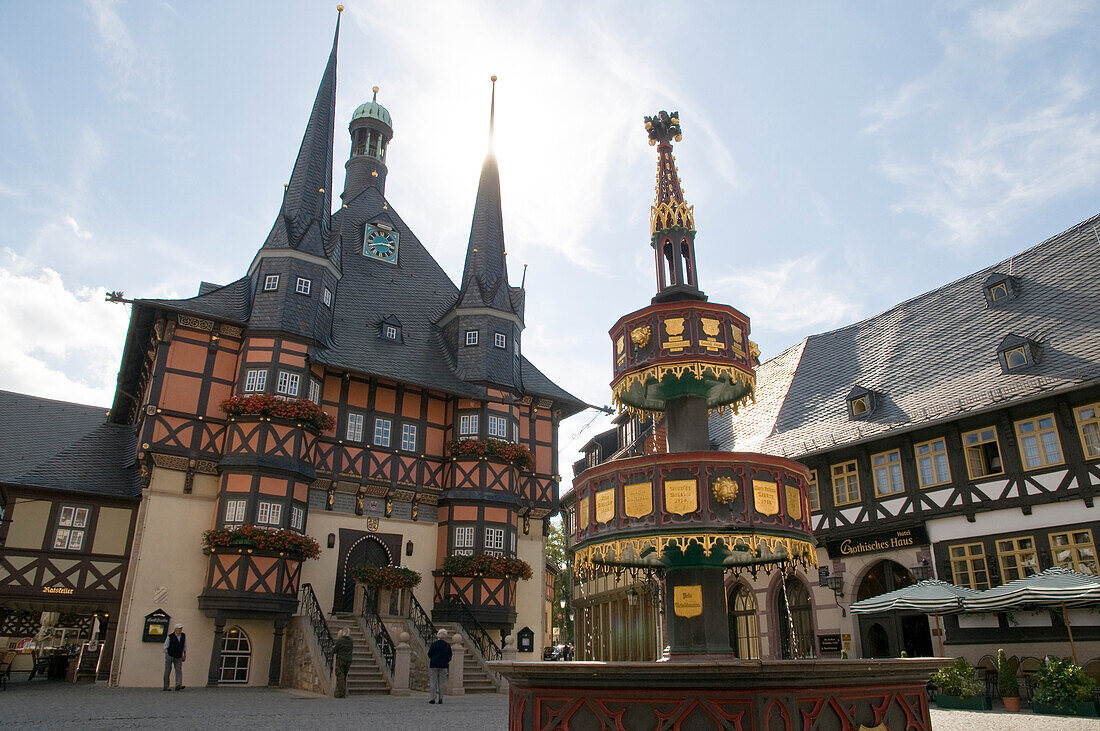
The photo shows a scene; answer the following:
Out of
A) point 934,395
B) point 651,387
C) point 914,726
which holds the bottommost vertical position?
point 914,726

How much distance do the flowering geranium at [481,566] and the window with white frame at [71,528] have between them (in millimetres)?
10249

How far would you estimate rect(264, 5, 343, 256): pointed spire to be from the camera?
24.3 meters

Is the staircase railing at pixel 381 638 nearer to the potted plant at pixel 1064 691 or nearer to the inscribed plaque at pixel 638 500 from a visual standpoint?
the inscribed plaque at pixel 638 500

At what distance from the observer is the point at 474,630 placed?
922 inches

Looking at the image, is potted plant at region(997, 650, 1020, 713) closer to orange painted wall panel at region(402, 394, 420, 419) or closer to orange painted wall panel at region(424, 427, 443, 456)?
orange painted wall panel at region(424, 427, 443, 456)

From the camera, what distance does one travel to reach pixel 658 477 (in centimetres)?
866

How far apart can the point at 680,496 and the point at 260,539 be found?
49.5ft

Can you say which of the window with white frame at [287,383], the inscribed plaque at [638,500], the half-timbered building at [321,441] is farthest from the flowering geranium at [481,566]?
the inscribed plaque at [638,500]

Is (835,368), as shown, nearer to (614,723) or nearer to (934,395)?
(934,395)

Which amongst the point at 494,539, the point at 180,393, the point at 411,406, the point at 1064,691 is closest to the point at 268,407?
the point at 180,393

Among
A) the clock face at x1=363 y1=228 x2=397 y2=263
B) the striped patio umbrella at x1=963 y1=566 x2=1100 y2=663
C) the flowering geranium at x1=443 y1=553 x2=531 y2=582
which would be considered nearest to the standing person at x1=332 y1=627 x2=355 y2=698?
the flowering geranium at x1=443 y1=553 x2=531 y2=582

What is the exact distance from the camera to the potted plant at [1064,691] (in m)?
14.3

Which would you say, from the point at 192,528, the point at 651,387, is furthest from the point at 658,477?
the point at 192,528

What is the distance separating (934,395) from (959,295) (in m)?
4.95
